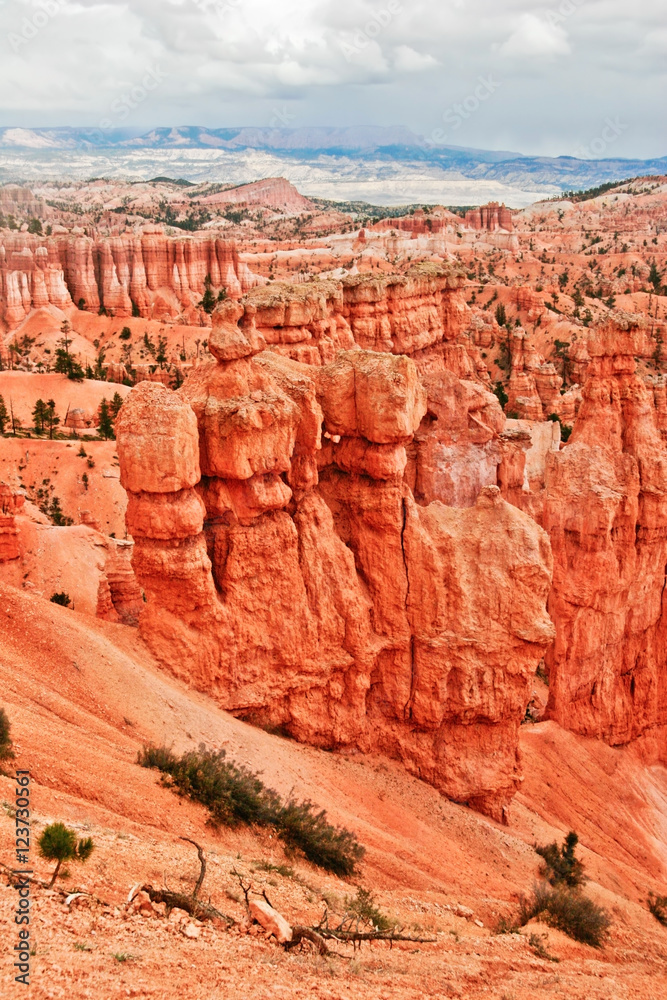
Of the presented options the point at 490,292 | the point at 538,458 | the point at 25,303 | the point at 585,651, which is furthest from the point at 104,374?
the point at 585,651

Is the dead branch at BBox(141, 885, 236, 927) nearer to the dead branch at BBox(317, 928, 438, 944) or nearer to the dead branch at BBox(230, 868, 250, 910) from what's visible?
the dead branch at BBox(230, 868, 250, 910)

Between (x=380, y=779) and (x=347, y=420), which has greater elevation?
(x=347, y=420)

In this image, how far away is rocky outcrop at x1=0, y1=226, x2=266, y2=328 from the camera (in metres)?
77.7

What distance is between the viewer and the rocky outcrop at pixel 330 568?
1512 cm

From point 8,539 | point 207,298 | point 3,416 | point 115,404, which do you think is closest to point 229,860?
point 8,539

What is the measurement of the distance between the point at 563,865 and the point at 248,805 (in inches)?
297

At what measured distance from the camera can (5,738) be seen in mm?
10609

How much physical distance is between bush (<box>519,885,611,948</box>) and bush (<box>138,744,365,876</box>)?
3252 millimetres

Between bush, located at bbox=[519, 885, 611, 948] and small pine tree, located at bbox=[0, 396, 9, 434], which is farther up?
small pine tree, located at bbox=[0, 396, 9, 434]

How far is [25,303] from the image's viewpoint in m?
77.3

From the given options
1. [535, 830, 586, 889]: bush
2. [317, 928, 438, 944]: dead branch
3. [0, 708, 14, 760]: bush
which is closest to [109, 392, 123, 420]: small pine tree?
[535, 830, 586, 889]: bush

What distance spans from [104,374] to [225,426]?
5287 centimetres

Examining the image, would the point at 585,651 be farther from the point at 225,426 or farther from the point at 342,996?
the point at 342,996

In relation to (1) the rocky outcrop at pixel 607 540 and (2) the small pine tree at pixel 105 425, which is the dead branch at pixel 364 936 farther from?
(2) the small pine tree at pixel 105 425
